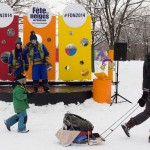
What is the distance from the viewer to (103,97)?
10609mm

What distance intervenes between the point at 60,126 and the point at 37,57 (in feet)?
9.22

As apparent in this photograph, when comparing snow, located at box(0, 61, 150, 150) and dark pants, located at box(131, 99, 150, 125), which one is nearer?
snow, located at box(0, 61, 150, 150)

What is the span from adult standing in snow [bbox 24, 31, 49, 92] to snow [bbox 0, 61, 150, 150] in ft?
3.13


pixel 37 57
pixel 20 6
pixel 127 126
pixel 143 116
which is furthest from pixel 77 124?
pixel 20 6

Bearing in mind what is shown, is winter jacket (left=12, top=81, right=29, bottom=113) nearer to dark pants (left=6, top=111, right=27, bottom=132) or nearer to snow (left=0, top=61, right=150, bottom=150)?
dark pants (left=6, top=111, right=27, bottom=132)

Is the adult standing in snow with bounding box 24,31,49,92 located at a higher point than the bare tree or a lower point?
lower

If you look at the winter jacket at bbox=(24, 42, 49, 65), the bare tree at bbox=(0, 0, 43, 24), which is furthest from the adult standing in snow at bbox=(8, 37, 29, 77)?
the bare tree at bbox=(0, 0, 43, 24)

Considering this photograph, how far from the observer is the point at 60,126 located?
8023 mm

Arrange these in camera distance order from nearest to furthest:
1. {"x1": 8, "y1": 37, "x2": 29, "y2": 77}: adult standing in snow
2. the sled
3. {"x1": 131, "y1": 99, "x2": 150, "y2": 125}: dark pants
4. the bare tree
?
1. the sled
2. {"x1": 131, "y1": 99, "x2": 150, "y2": 125}: dark pants
3. {"x1": 8, "y1": 37, "x2": 29, "y2": 77}: adult standing in snow
4. the bare tree

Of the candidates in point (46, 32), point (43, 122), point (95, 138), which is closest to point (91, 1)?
point (46, 32)

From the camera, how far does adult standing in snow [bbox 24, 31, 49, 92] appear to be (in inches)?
396

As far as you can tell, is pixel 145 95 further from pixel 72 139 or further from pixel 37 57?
pixel 37 57

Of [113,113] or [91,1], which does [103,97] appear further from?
[91,1]

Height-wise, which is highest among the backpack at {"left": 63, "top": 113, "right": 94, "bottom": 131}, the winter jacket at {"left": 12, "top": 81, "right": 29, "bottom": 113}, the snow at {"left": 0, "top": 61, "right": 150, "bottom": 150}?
the winter jacket at {"left": 12, "top": 81, "right": 29, "bottom": 113}
